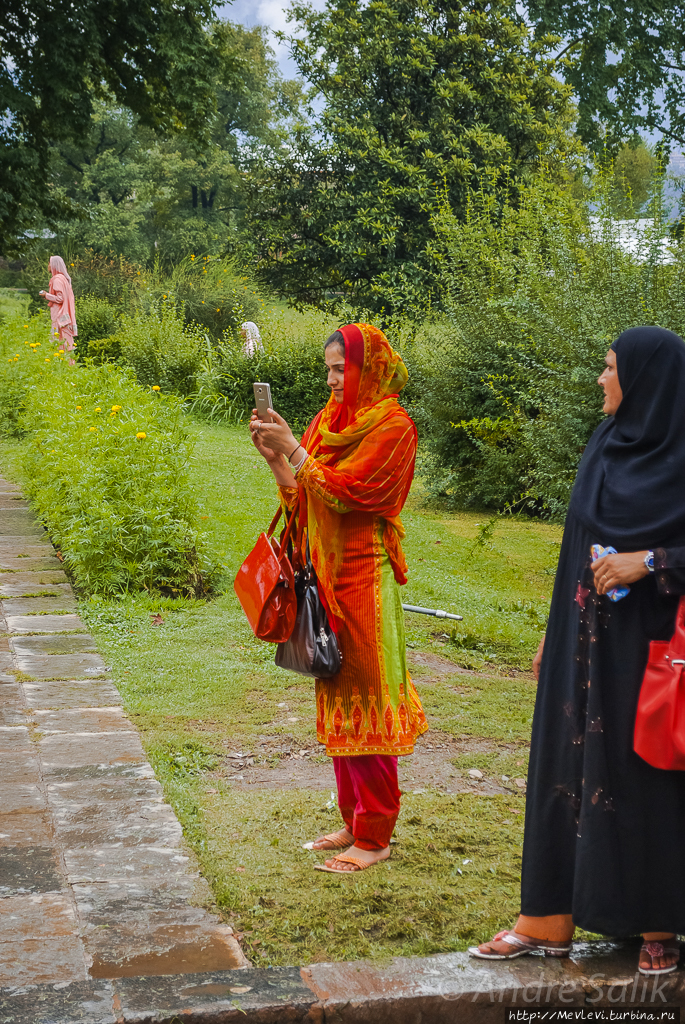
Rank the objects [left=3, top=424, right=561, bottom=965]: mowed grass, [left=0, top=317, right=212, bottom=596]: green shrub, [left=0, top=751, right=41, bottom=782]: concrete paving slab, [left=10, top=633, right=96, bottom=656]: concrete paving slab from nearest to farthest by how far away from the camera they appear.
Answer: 1. [left=3, top=424, right=561, bottom=965]: mowed grass
2. [left=0, top=751, right=41, bottom=782]: concrete paving slab
3. [left=10, top=633, right=96, bottom=656]: concrete paving slab
4. [left=0, top=317, right=212, bottom=596]: green shrub

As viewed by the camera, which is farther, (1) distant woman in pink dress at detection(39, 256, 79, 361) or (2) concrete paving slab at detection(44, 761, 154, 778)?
(1) distant woman in pink dress at detection(39, 256, 79, 361)

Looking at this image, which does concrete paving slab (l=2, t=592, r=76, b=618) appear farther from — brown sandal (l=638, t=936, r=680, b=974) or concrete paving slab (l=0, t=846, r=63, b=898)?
brown sandal (l=638, t=936, r=680, b=974)

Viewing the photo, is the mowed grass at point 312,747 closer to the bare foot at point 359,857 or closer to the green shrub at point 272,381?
the bare foot at point 359,857

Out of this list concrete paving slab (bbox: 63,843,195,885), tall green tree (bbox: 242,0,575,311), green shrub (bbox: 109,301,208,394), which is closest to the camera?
concrete paving slab (bbox: 63,843,195,885)

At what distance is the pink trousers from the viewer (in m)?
3.40

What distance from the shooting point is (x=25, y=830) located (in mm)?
3479

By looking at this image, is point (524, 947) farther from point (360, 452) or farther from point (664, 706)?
point (360, 452)

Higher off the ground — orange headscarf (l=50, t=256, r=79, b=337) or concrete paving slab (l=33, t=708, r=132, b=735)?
orange headscarf (l=50, t=256, r=79, b=337)

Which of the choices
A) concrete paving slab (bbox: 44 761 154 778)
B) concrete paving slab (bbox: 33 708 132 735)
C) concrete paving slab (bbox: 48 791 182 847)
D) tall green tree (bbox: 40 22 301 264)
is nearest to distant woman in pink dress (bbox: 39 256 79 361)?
concrete paving slab (bbox: 33 708 132 735)

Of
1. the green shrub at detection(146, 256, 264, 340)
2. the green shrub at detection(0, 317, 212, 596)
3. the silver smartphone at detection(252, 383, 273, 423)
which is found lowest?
the green shrub at detection(0, 317, 212, 596)

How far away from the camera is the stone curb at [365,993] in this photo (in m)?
2.42

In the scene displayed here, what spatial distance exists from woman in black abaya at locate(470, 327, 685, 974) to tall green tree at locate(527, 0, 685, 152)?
18445mm

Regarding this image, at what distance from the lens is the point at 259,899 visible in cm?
314

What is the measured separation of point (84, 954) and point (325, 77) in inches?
780
